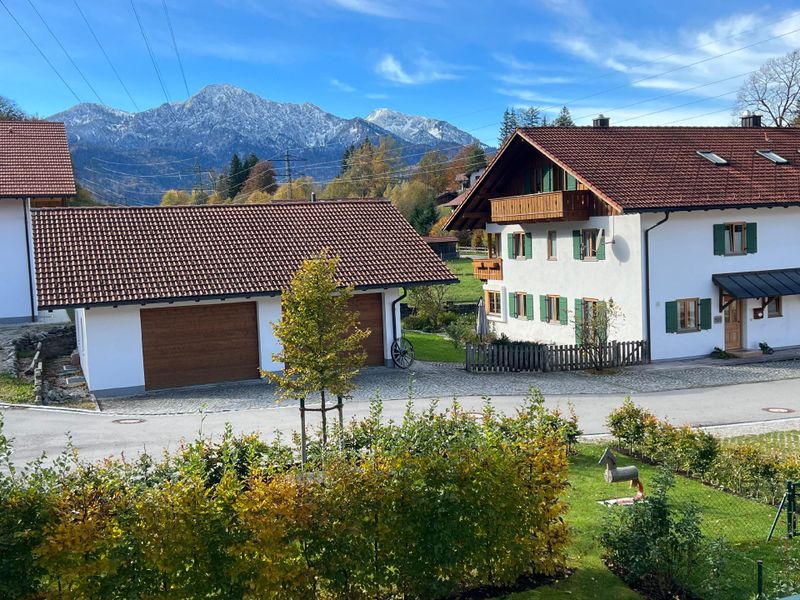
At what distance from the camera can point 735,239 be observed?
28.4 metres

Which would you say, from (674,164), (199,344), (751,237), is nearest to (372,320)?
(199,344)

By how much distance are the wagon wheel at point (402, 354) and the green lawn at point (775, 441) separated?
11.3 meters

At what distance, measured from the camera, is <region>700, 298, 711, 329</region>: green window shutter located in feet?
90.8

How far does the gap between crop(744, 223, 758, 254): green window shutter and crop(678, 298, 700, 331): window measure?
304cm

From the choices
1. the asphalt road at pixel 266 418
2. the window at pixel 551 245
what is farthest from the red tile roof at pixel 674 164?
the asphalt road at pixel 266 418

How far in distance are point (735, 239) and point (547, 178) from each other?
7.33 metres

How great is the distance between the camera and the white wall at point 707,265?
2708 centimetres

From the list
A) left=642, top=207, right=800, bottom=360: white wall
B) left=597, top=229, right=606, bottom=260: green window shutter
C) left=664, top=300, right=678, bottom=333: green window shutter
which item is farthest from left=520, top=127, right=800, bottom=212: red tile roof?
left=664, top=300, right=678, bottom=333: green window shutter

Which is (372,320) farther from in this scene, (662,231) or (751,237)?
(751,237)

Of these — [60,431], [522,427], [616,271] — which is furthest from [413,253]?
[522,427]

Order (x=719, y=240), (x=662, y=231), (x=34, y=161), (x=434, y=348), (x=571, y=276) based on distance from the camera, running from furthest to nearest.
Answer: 1. (x=34, y=161)
2. (x=434, y=348)
3. (x=571, y=276)
4. (x=719, y=240)
5. (x=662, y=231)

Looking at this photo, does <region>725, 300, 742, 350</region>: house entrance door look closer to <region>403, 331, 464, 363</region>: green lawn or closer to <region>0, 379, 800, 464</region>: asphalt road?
<region>0, 379, 800, 464</region>: asphalt road

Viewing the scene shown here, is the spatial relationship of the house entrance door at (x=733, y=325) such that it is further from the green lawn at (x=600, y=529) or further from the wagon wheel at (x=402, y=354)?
the green lawn at (x=600, y=529)

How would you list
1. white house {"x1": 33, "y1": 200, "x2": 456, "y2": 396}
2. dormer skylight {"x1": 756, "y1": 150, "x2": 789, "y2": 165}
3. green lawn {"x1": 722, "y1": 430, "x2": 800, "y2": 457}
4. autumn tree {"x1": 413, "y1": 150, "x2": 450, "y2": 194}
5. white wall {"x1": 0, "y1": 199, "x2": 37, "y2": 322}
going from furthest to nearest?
autumn tree {"x1": 413, "y1": 150, "x2": 450, "y2": 194}
white wall {"x1": 0, "y1": 199, "x2": 37, "y2": 322}
dormer skylight {"x1": 756, "y1": 150, "x2": 789, "y2": 165}
white house {"x1": 33, "y1": 200, "x2": 456, "y2": 396}
green lawn {"x1": 722, "y1": 430, "x2": 800, "y2": 457}
